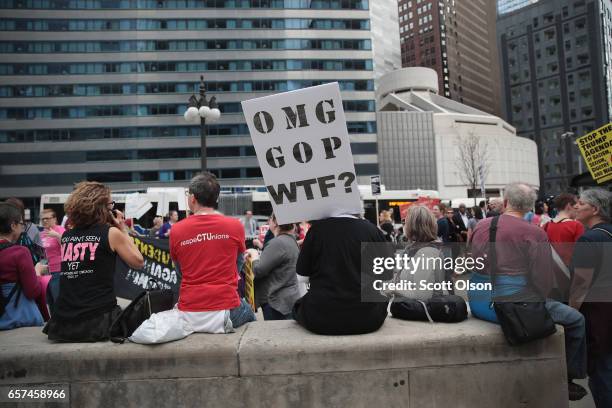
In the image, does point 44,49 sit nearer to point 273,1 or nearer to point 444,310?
point 273,1

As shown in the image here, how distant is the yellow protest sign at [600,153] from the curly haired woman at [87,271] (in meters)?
6.52

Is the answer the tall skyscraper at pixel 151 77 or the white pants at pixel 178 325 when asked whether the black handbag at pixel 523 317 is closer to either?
the white pants at pixel 178 325

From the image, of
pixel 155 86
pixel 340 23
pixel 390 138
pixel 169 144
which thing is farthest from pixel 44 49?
pixel 390 138

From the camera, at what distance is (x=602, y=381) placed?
360 cm

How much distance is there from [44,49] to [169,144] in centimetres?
2192

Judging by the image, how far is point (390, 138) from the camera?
79.8 m

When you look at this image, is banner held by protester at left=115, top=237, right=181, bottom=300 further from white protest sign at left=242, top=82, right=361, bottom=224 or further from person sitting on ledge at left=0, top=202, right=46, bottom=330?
white protest sign at left=242, top=82, right=361, bottom=224

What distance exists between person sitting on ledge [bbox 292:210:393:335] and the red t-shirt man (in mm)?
592

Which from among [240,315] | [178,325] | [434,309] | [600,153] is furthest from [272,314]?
[600,153]

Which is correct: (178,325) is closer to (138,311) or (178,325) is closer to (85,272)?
(138,311)

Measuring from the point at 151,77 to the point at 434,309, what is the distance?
2732 inches

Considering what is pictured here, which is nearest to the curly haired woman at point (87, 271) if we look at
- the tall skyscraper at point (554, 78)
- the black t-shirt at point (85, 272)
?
the black t-shirt at point (85, 272)

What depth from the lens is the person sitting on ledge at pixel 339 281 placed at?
3.42 meters

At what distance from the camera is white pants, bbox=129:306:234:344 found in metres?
3.32
